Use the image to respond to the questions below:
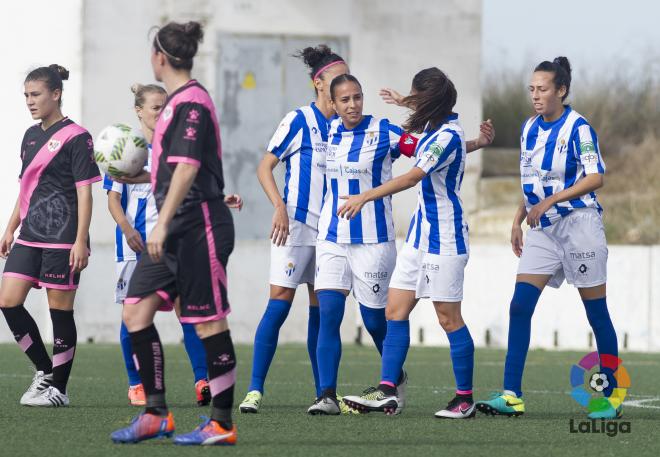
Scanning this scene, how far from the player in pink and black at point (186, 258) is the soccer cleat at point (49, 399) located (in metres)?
1.84

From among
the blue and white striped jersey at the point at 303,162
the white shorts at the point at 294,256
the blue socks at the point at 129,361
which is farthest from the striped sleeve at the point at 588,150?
the blue socks at the point at 129,361

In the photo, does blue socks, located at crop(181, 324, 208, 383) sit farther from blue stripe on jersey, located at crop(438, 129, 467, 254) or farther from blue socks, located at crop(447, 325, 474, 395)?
blue stripe on jersey, located at crop(438, 129, 467, 254)

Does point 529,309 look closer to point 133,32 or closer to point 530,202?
point 530,202

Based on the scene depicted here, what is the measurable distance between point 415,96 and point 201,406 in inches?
88.4

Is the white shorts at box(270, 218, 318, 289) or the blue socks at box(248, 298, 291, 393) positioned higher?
the white shorts at box(270, 218, 318, 289)

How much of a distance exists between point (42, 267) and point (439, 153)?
2.46 metres

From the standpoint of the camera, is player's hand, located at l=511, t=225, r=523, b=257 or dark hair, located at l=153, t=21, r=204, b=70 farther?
player's hand, located at l=511, t=225, r=523, b=257

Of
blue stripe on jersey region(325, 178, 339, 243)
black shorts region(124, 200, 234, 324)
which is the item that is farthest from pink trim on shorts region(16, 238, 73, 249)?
black shorts region(124, 200, 234, 324)

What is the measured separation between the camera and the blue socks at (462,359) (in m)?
7.47

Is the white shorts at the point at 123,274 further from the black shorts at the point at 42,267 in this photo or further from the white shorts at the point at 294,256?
the white shorts at the point at 294,256

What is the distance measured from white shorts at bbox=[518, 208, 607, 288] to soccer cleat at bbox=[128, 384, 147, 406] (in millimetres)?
2394

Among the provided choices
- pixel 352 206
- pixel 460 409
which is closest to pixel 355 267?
pixel 352 206

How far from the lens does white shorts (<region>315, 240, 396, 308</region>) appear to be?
25.3 ft

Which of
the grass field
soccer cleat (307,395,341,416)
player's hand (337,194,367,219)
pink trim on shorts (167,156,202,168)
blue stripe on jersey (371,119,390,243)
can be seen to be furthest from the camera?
blue stripe on jersey (371,119,390,243)
